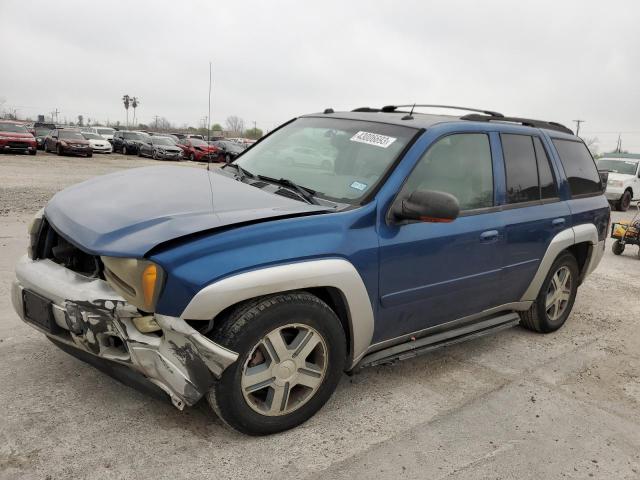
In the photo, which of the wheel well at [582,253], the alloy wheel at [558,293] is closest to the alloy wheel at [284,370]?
the alloy wheel at [558,293]

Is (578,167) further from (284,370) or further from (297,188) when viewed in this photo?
(284,370)

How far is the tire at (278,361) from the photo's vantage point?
8.58ft

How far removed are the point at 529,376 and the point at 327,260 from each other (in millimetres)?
1973

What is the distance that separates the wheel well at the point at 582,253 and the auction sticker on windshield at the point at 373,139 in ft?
7.46

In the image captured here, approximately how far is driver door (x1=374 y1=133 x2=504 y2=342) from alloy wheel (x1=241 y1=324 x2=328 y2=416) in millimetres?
491

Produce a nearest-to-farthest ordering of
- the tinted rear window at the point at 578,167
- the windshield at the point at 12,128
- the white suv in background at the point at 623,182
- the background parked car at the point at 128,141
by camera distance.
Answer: the tinted rear window at the point at 578,167
the white suv in background at the point at 623,182
the windshield at the point at 12,128
the background parked car at the point at 128,141

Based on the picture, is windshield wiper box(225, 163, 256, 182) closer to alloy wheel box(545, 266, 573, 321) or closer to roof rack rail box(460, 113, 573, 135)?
roof rack rail box(460, 113, 573, 135)

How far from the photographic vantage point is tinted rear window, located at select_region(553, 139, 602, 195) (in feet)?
15.4

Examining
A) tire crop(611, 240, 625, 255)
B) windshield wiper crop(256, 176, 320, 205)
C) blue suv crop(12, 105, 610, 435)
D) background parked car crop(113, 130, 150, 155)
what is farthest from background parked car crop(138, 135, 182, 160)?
windshield wiper crop(256, 176, 320, 205)

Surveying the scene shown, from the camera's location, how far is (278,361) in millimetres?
2781

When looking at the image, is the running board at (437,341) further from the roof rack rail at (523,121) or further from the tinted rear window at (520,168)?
the roof rack rail at (523,121)

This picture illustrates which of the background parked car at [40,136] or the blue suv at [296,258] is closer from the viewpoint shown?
the blue suv at [296,258]

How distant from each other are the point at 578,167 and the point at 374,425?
3.12 meters

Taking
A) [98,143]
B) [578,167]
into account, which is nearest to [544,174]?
[578,167]
